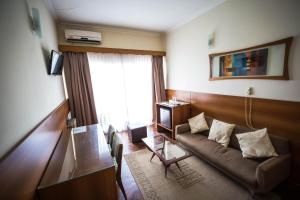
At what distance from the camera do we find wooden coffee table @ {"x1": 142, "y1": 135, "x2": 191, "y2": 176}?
6.54 ft

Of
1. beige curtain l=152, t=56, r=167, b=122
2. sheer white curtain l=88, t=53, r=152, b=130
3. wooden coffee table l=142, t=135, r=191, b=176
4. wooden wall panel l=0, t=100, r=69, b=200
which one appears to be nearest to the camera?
wooden wall panel l=0, t=100, r=69, b=200

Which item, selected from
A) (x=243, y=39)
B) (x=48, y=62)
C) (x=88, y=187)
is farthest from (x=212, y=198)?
(x=48, y=62)

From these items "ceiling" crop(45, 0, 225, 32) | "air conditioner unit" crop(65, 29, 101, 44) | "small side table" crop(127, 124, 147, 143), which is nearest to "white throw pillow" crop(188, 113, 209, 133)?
"small side table" crop(127, 124, 147, 143)

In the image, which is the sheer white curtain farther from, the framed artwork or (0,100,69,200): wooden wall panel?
(0,100,69,200): wooden wall panel

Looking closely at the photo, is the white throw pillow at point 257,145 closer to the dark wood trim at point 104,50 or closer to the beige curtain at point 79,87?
the dark wood trim at point 104,50

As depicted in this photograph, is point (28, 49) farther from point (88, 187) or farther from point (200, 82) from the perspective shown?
point (200, 82)

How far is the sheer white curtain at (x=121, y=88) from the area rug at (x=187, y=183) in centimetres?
167

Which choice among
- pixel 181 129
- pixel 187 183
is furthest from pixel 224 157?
pixel 181 129

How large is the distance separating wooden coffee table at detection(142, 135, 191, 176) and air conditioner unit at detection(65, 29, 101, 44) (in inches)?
100

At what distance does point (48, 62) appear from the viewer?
1.99 m

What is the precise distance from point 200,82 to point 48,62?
2.79 meters

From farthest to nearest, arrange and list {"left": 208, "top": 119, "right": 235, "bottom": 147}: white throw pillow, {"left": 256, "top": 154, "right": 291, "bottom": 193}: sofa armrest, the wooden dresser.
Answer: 1. {"left": 208, "top": 119, "right": 235, "bottom": 147}: white throw pillow
2. {"left": 256, "top": 154, "right": 291, "bottom": 193}: sofa armrest
3. the wooden dresser

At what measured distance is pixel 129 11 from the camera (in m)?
2.63

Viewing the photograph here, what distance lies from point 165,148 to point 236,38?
2.19 metres
